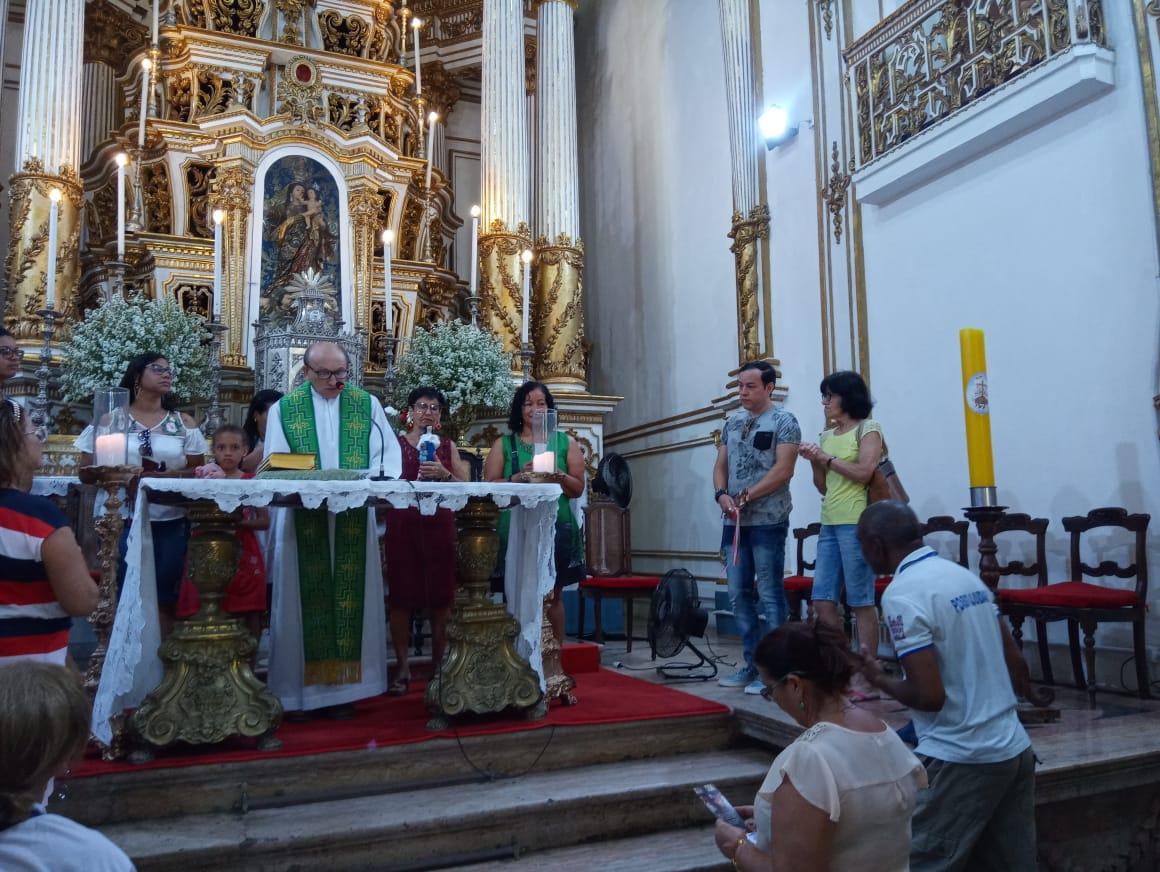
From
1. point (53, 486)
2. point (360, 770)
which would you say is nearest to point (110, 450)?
point (360, 770)

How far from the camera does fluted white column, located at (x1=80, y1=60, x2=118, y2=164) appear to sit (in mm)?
9477

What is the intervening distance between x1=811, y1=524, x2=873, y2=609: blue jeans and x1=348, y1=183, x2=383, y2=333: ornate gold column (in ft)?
18.8

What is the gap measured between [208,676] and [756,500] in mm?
2551

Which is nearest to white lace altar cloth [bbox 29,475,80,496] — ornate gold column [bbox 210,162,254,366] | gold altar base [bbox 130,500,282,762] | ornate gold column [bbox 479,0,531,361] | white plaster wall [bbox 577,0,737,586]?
gold altar base [bbox 130,500,282,762]

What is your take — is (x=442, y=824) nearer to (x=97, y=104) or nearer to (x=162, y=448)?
(x=162, y=448)

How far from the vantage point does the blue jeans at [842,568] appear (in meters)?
4.06

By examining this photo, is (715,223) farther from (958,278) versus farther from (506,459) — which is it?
(506,459)

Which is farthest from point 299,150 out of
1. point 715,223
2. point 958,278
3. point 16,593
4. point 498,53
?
point 16,593

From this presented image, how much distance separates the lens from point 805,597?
585 cm

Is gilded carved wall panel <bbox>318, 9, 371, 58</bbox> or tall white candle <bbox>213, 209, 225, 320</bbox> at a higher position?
gilded carved wall panel <bbox>318, 9, 371, 58</bbox>

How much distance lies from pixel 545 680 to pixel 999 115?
4.22 metres

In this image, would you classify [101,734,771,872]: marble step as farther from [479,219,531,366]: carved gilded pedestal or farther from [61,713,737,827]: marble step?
[479,219,531,366]: carved gilded pedestal

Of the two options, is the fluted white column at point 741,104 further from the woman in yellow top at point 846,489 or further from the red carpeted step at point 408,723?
the red carpeted step at point 408,723

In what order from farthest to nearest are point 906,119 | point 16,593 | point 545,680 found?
point 906,119 < point 545,680 < point 16,593
